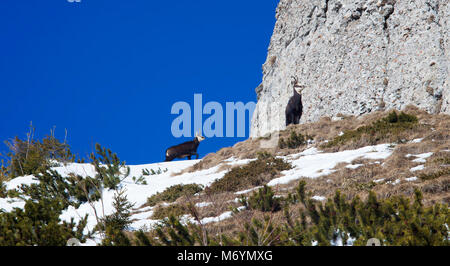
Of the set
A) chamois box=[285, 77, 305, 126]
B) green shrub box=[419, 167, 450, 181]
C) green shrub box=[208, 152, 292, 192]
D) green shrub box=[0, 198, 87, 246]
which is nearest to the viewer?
green shrub box=[0, 198, 87, 246]

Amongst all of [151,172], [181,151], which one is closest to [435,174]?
[151,172]

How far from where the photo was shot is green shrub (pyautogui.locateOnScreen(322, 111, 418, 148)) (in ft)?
40.9

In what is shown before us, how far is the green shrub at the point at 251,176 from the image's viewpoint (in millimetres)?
10539

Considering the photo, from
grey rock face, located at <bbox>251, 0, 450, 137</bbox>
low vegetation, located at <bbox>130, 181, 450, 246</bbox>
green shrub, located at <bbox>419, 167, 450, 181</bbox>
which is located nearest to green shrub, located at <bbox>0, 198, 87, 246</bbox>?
low vegetation, located at <bbox>130, 181, 450, 246</bbox>

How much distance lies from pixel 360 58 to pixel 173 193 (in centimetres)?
1605

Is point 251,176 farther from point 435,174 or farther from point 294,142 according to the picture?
point 294,142

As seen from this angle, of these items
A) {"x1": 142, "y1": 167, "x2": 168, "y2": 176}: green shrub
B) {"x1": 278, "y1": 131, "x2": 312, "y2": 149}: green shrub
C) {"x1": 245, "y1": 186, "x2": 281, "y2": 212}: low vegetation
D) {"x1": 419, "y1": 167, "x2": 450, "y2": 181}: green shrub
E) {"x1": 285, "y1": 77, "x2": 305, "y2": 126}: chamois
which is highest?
{"x1": 285, "y1": 77, "x2": 305, "y2": 126}: chamois

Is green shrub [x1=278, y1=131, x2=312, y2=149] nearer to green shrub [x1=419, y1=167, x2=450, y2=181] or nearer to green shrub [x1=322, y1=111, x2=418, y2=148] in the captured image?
green shrub [x1=322, y1=111, x2=418, y2=148]

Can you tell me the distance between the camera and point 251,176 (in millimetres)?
11086

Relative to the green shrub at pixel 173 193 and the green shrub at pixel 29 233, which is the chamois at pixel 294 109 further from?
the green shrub at pixel 29 233

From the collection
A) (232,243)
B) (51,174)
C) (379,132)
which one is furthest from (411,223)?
(51,174)

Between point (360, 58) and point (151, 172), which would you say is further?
point (360, 58)

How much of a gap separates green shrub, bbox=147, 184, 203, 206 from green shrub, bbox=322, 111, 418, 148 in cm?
582
